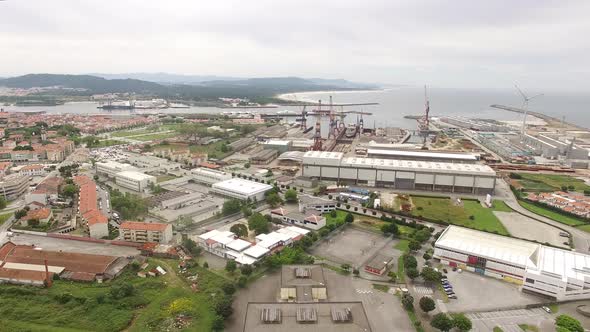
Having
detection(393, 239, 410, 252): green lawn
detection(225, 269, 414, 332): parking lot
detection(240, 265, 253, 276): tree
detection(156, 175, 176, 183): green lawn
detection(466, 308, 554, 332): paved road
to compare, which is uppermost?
detection(156, 175, 176, 183): green lawn

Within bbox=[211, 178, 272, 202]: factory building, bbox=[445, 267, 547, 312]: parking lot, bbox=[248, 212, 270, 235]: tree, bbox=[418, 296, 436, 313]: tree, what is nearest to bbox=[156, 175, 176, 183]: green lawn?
bbox=[211, 178, 272, 202]: factory building

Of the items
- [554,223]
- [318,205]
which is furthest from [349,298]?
[554,223]

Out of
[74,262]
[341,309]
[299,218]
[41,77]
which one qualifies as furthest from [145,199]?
[41,77]

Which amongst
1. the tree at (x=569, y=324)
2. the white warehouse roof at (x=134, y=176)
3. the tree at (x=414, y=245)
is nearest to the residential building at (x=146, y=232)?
the white warehouse roof at (x=134, y=176)

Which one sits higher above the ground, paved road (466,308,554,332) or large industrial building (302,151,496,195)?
large industrial building (302,151,496,195)

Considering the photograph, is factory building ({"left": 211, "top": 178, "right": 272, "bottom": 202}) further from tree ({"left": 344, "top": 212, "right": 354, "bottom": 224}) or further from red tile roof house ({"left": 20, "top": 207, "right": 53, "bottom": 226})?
red tile roof house ({"left": 20, "top": 207, "right": 53, "bottom": 226})

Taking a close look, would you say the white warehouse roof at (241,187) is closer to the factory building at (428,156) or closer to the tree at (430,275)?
the tree at (430,275)
